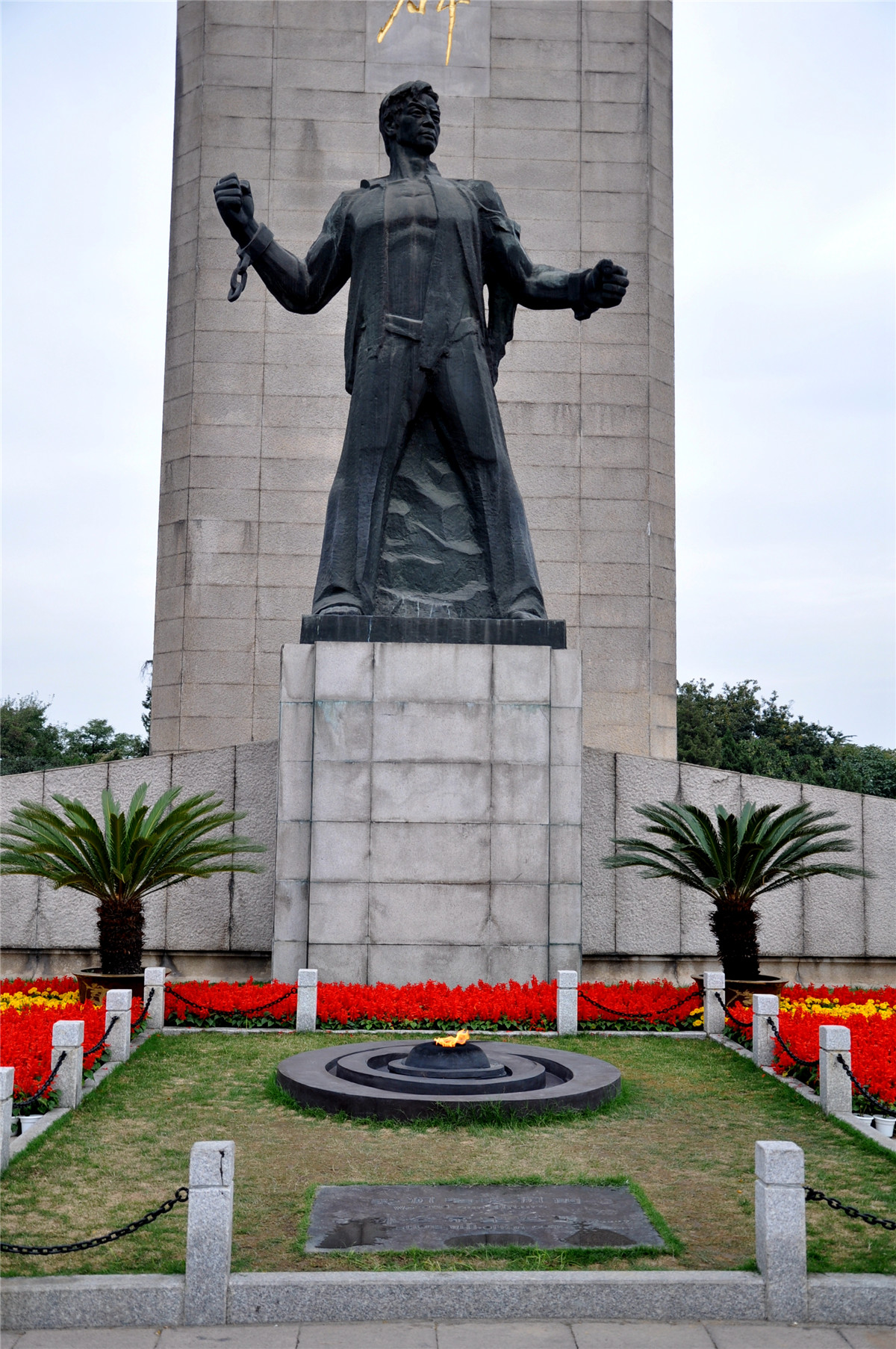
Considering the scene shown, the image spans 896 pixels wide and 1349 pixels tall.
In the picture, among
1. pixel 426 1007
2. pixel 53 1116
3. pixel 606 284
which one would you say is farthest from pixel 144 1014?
pixel 606 284

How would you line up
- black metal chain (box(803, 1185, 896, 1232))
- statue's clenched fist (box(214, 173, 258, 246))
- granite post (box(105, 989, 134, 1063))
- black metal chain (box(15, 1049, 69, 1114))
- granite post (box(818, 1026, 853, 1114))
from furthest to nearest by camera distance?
statue's clenched fist (box(214, 173, 258, 246)) < granite post (box(105, 989, 134, 1063)) < granite post (box(818, 1026, 853, 1114)) < black metal chain (box(15, 1049, 69, 1114)) < black metal chain (box(803, 1185, 896, 1232))

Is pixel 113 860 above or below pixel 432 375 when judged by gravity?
below

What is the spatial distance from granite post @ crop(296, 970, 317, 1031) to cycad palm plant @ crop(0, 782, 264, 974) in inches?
64.4

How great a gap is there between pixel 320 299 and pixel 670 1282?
387 inches

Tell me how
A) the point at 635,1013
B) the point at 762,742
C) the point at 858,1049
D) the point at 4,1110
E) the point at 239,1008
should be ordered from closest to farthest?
the point at 4,1110 → the point at 858,1049 → the point at 239,1008 → the point at 635,1013 → the point at 762,742

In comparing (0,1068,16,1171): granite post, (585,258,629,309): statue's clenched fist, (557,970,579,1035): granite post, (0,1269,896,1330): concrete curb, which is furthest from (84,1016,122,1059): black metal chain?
(585,258,629,309): statue's clenched fist

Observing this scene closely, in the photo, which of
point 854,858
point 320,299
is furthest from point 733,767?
point 320,299

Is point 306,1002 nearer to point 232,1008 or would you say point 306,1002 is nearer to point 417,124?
point 232,1008

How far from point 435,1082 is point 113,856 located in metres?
4.24

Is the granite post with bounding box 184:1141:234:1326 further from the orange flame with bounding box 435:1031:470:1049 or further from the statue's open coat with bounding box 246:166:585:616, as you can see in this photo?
the statue's open coat with bounding box 246:166:585:616

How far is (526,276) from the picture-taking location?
39.9ft

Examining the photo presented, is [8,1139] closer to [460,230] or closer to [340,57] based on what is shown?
[460,230]

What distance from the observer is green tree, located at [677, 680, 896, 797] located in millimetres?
41656

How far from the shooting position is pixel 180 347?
19766mm
